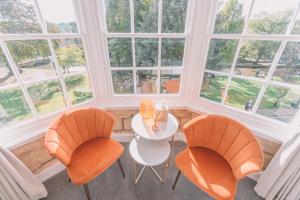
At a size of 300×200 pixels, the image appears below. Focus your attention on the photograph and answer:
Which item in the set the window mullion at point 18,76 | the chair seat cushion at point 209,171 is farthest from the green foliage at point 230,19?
the window mullion at point 18,76

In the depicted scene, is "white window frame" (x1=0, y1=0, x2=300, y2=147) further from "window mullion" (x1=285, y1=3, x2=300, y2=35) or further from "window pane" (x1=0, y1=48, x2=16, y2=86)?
"window pane" (x1=0, y1=48, x2=16, y2=86)

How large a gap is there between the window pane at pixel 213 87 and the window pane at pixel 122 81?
78 cm

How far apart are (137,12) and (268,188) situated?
6.20ft

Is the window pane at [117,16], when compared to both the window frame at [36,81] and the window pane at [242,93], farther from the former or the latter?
the window pane at [242,93]

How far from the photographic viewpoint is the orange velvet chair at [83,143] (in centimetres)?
117

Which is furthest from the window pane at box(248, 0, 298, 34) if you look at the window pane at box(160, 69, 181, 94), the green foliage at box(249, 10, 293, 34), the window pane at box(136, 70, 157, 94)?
the window pane at box(136, 70, 157, 94)

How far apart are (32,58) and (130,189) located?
4.71 ft

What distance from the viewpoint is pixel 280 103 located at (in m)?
1.41

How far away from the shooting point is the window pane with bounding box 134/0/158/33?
1.36m

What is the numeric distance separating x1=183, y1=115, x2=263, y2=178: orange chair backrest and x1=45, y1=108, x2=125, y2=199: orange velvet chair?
2.17 ft

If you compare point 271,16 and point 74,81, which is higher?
point 271,16

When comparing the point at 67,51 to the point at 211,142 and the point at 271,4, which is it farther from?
the point at 271,4

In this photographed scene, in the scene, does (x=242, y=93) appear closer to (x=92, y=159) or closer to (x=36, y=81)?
(x=92, y=159)

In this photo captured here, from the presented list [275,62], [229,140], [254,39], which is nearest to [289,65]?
[275,62]
